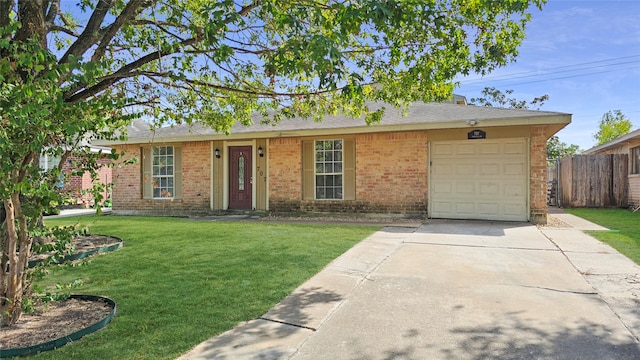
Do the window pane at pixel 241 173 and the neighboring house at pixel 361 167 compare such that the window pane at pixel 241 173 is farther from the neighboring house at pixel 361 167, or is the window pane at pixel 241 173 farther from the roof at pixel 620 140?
the roof at pixel 620 140

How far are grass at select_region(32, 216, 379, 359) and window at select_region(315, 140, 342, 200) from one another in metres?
2.74

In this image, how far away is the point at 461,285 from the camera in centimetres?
441

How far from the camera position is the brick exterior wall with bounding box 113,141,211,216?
12586 mm

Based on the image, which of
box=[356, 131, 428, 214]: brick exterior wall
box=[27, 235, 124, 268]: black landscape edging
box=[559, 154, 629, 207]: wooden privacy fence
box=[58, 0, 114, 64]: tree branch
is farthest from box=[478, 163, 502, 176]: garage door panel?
box=[58, 0, 114, 64]: tree branch

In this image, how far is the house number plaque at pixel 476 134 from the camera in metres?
9.73

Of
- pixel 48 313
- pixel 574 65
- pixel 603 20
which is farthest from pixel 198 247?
pixel 574 65

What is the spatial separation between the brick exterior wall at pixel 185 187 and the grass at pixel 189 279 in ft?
13.1

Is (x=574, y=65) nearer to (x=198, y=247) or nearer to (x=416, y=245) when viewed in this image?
(x=416, y=245)

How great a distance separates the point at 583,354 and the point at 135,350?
317 centimetres

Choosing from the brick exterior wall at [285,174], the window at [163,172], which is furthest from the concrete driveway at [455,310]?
the window at [163,172]

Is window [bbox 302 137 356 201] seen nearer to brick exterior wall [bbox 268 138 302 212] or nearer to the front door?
brick exterior wall [bbox 268 138 302 212]

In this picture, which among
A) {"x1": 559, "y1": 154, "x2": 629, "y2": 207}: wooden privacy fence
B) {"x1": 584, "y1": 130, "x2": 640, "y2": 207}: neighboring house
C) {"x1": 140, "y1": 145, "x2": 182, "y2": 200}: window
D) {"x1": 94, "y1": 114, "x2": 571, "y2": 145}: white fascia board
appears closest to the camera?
{"x1": 94, "y1": 114, "x2": 571, "y2": 145}: white fascia board

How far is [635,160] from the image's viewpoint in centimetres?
1334

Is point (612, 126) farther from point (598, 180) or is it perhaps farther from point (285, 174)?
point (285, 174)
